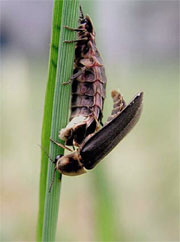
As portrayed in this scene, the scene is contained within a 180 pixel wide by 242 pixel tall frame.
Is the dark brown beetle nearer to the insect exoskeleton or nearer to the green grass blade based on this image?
the insect exoskeleton

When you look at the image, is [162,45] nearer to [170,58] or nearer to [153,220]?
[170,58]

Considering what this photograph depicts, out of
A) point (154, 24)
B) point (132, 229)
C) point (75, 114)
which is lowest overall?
point (132, 229)

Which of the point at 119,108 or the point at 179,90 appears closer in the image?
the point at 119,108

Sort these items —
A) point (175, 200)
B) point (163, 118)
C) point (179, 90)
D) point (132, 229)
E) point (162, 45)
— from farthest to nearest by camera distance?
point (162, 45)
point (179, 90)
point (163, 118)
point (175, 200)
point (132, 229)

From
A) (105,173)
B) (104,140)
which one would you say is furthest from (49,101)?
(105,173)

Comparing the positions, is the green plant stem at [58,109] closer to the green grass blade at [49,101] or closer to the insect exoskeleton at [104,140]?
the green grass blade at [49,101]

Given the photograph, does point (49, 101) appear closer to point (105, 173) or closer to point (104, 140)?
point (104, 140)

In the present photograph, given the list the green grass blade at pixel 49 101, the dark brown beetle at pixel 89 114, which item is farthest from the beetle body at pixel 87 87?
the green grass blade at pixel 49 101

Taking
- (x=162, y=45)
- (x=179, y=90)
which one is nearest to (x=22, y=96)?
(x=179, y=90)
